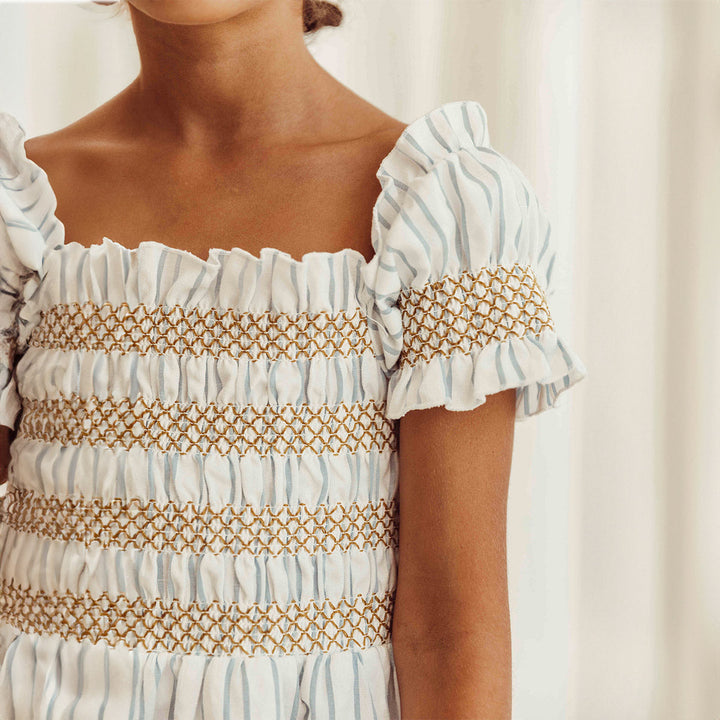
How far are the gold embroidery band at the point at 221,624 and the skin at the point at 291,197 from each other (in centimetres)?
3

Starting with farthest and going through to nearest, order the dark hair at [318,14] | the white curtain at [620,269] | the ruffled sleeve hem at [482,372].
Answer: the white curtain at [620,269]
the dark hair at [318,14]
the ruffled sleeve hem at [482,372]

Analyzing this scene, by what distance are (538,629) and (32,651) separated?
0.46 metres

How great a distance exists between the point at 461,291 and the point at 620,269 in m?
0.35

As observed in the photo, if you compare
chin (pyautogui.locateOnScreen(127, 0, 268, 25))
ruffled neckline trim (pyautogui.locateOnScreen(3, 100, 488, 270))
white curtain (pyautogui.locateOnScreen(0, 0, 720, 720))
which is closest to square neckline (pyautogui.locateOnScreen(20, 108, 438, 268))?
ruffled neckline trim (pyautogui.locateOnScreen(3, 100, 488, 270))

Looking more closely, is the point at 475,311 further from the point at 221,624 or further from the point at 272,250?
the point at 221,624

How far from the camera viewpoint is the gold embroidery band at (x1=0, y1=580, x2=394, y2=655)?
511 mm

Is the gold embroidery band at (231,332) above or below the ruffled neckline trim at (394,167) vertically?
below

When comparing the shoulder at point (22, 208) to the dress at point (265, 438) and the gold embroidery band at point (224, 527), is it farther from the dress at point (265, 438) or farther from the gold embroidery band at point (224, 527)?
the gold embroidery band at point (224, 527)

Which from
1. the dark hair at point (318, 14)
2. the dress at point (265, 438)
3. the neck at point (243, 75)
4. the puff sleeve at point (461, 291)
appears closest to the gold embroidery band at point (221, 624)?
the dress at point (265, 438)

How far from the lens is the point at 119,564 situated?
1.72 ft

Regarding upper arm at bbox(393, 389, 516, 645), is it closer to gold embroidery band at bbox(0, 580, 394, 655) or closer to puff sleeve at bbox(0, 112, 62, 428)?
gold embroidery band at bbox(0, 580, 394, 655)

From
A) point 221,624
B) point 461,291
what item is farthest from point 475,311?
Answer: point 221,624

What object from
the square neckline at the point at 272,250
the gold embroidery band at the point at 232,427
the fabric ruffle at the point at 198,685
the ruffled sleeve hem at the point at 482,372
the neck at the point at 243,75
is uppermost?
the neck at the point at 243,75

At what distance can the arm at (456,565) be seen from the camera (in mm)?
496
